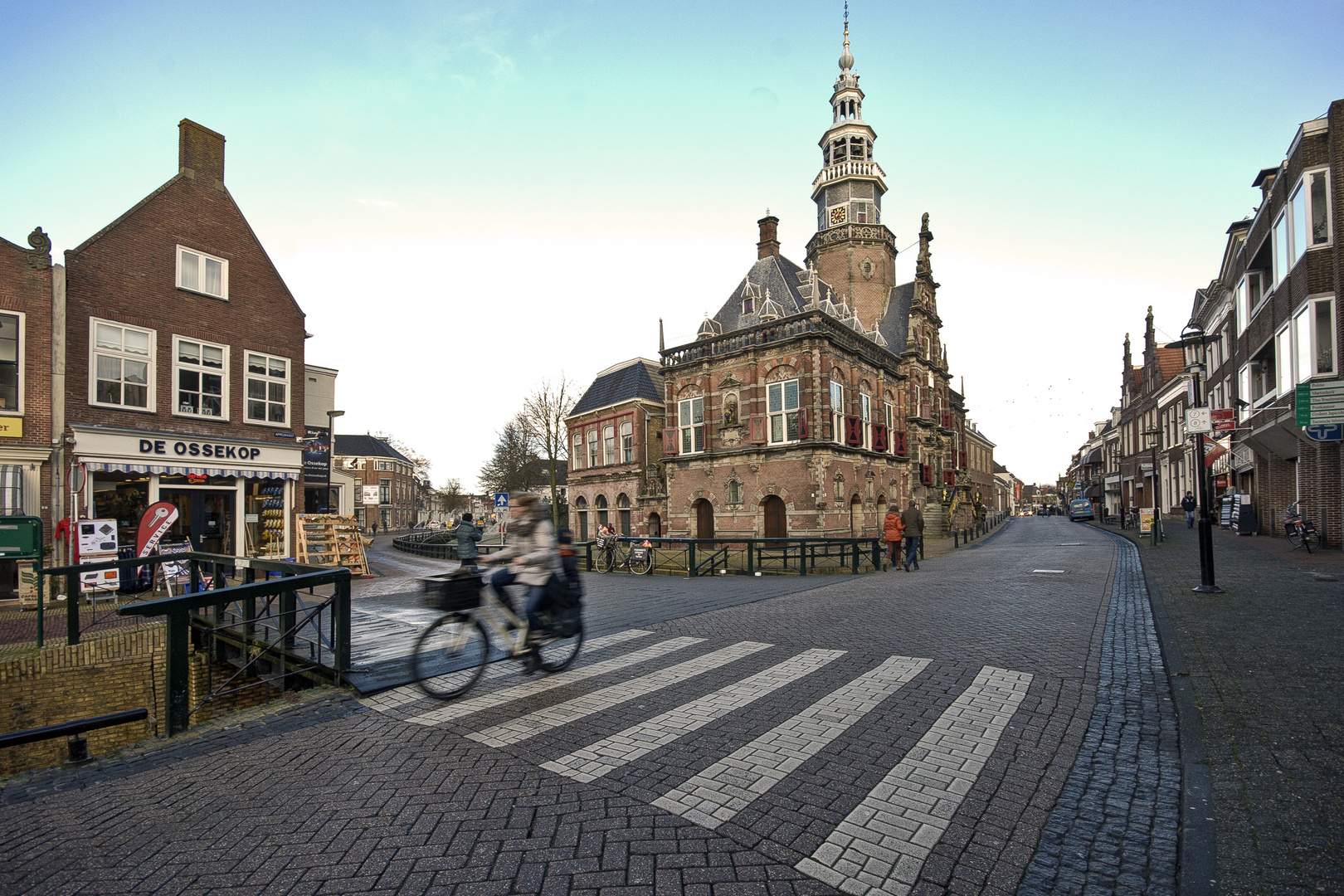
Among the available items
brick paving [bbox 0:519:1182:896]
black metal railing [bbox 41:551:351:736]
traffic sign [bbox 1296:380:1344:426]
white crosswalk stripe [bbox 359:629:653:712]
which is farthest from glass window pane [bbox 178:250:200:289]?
traffic sign [bbox 1296:380:1344:426]

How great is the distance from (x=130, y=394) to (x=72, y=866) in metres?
16.4

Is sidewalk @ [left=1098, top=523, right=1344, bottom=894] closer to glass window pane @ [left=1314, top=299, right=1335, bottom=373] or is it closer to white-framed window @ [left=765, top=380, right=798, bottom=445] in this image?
glass window pane @ [left=1314, top=299, right=1335, bottom=373]

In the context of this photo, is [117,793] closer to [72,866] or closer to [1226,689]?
[72,866]

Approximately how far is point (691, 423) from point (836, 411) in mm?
7144

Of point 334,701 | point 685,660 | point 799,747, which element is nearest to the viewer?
point 799,747

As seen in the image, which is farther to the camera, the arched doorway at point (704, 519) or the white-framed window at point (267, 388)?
the arched doorway at point (704, 519)

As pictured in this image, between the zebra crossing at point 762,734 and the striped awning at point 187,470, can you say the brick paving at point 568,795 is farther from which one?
the striped awning at point 187,470

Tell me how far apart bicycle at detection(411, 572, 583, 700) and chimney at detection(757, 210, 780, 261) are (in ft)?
115

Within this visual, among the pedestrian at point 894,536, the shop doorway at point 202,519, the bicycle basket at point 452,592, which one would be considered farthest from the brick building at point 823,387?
the bicycle basket at point 452,592

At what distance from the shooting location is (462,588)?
571 centimetres

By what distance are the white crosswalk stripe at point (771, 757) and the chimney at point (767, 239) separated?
116 feet

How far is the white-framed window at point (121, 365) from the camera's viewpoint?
1481cm

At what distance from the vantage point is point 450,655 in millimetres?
6062

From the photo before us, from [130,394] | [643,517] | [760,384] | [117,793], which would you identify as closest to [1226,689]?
[117,793]
